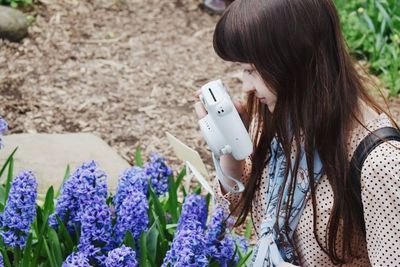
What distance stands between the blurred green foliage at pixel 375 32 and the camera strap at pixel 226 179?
107 inches

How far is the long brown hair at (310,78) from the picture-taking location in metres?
1.98

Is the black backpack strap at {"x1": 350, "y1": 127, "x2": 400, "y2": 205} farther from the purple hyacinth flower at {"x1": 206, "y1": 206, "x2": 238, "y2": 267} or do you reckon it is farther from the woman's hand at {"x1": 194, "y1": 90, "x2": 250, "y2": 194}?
the purple hyacinth flower at {"x1": 206, "y1": 206, "x2": 238, "y2": 267}

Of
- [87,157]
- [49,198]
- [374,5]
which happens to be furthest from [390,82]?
[49,198]

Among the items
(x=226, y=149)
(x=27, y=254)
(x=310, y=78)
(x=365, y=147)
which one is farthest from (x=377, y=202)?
(x=27, y=254)

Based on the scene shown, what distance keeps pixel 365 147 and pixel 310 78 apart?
23 cm

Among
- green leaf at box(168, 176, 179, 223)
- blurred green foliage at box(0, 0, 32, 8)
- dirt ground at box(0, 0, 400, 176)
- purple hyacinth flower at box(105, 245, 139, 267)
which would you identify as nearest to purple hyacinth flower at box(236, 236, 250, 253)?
green leaf at box(168, 176, 179, 223)

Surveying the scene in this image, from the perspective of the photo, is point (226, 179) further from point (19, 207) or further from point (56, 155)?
point (56, 155)

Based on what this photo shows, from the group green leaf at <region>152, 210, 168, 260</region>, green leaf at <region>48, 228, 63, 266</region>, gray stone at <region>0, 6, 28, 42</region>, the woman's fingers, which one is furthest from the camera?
gray stone at <region>0, 6, 28, 42</region>

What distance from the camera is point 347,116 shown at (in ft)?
6.79

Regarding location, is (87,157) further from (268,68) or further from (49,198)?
(268,68)

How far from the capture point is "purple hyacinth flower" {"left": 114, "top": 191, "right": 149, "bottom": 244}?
2408 mm

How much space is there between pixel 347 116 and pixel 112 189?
4.93 ft

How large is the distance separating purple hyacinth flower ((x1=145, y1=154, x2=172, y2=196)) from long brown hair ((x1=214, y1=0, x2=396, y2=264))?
2.40 feet

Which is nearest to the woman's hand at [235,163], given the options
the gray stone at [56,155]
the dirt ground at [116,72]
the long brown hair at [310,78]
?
Answer: the long brown hair at [310,78]
